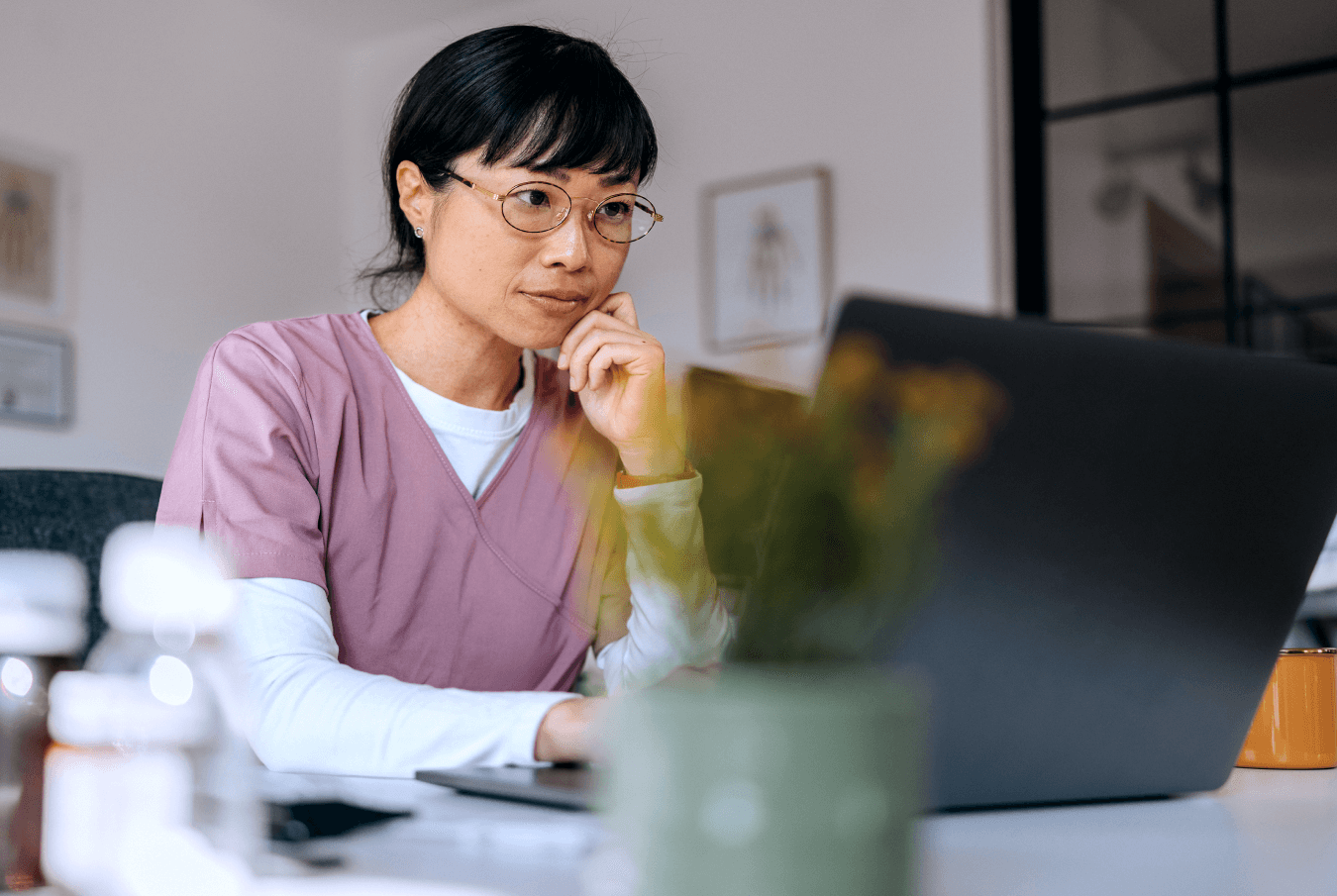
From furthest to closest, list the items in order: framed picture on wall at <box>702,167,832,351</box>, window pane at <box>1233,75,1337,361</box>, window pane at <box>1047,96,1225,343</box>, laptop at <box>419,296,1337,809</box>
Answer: framed picture on wall at <box>702,167,832,351</box>
window pane at <box>1047,96,1225,343</box>
window pane at <box>1233,75,1337,361</box>
laptop at <box>419,296,1337,809</box>

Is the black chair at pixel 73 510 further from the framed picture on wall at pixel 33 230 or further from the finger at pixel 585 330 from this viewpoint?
the framed picture on wall at pixel 33 230

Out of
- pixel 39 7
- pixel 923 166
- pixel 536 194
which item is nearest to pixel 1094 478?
pixel 536 194

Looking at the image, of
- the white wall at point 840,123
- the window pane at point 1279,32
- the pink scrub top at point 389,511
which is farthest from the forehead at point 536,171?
the window pane at point 1279,32

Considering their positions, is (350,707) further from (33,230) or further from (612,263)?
(33,230)

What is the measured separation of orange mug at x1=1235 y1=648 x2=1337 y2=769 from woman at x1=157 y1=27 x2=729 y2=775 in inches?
17.7

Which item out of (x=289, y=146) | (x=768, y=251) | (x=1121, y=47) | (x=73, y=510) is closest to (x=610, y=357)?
(x=73, y=510)

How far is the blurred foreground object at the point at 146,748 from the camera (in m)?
0.39

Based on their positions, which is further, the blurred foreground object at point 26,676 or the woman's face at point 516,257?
the woman's face at point 516,257

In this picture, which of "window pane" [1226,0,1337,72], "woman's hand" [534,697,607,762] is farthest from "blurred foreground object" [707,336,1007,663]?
"window pane" [1226,0,1337,72]

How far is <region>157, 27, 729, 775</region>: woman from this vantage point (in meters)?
1.01

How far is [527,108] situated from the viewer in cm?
113

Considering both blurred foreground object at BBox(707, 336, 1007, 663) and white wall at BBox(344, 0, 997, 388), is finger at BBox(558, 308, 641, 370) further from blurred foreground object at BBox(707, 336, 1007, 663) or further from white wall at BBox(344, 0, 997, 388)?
white wall at BBox(344, 0, 997, 388)

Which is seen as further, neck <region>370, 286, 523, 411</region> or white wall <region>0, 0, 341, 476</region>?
white wall <region>0, 0, 341, 476</region>

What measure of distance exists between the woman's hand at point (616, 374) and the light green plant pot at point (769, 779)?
→ 788mm
